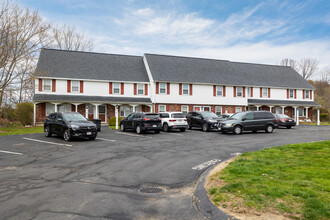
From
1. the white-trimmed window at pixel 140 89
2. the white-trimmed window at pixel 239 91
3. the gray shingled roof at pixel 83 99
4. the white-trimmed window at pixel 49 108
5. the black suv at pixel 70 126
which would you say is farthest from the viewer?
the white-trimmed window at pixel 239 91

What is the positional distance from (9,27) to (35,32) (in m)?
4.52

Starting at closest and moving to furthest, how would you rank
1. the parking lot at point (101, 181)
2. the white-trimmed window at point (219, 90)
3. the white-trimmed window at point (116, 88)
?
the parking lot at point (101, 181) → the white-trimmed window at point (116, 88) → the white-trimmed window at point (219, 90)

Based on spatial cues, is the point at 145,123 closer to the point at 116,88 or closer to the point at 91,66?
the point at 116,88

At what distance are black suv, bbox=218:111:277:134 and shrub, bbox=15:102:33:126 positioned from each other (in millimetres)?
21695

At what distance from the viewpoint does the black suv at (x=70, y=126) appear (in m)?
14.9

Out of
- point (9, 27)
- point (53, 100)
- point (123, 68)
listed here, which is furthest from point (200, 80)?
point (9, 27)

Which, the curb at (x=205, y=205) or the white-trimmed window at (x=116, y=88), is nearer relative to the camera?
the curb at (x=205, y=205)

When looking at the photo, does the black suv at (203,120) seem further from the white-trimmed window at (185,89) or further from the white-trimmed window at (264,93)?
the white-trimmed window at (264,93)

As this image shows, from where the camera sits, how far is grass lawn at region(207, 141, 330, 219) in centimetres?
430

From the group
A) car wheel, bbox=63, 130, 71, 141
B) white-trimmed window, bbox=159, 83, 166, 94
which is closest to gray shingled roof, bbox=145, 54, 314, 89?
white-trimmed window, bbox=159, 83, 166, 94

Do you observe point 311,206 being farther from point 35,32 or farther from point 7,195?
point 35,32

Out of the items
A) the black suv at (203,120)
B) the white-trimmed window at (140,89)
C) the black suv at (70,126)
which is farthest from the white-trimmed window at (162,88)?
the black suv at (70,126)

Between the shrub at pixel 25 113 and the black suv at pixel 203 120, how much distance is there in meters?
18.5

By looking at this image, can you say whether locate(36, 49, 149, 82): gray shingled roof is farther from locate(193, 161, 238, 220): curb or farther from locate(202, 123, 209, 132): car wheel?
locate(193, 161, 238, 220): curb
